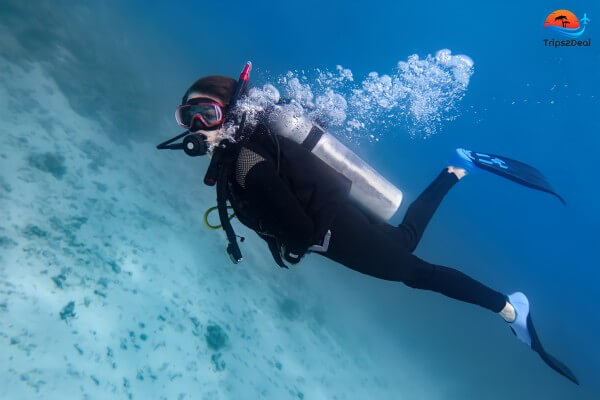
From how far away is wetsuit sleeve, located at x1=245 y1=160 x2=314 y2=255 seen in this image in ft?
7.43

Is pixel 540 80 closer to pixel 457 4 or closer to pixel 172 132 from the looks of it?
pixel 457 4

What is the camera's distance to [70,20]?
19859mm

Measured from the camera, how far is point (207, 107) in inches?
103

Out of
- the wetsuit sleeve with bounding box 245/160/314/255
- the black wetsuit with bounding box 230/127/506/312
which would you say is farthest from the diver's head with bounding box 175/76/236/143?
the wetsuit sleeve with bounding box 245/160/314/255

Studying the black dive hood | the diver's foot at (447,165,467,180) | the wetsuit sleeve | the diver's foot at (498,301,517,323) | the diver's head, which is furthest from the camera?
the diver's foot at (447,165,467,180)

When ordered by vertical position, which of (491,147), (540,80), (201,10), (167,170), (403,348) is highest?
(540,80)

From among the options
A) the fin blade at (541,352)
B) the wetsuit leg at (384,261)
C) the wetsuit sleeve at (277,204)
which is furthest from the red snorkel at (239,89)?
the fin blade at (541,352)

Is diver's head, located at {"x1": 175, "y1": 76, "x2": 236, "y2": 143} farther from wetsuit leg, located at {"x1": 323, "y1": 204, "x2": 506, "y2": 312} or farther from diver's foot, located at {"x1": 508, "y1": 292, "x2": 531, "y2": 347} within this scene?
diver's foot, located at {"x1": 508, "y1": 292, "x2": 531, "y2": 347}

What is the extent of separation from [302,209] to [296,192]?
0.23 meters

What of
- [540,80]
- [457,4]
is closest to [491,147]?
[540,80]

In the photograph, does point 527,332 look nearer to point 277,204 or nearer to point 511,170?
point 511,170

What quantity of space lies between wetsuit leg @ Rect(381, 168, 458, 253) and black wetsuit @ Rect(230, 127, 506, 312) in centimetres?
36

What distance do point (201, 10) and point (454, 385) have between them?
5386cm

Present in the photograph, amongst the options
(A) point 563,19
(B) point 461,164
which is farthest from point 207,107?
(A) point 563,19
